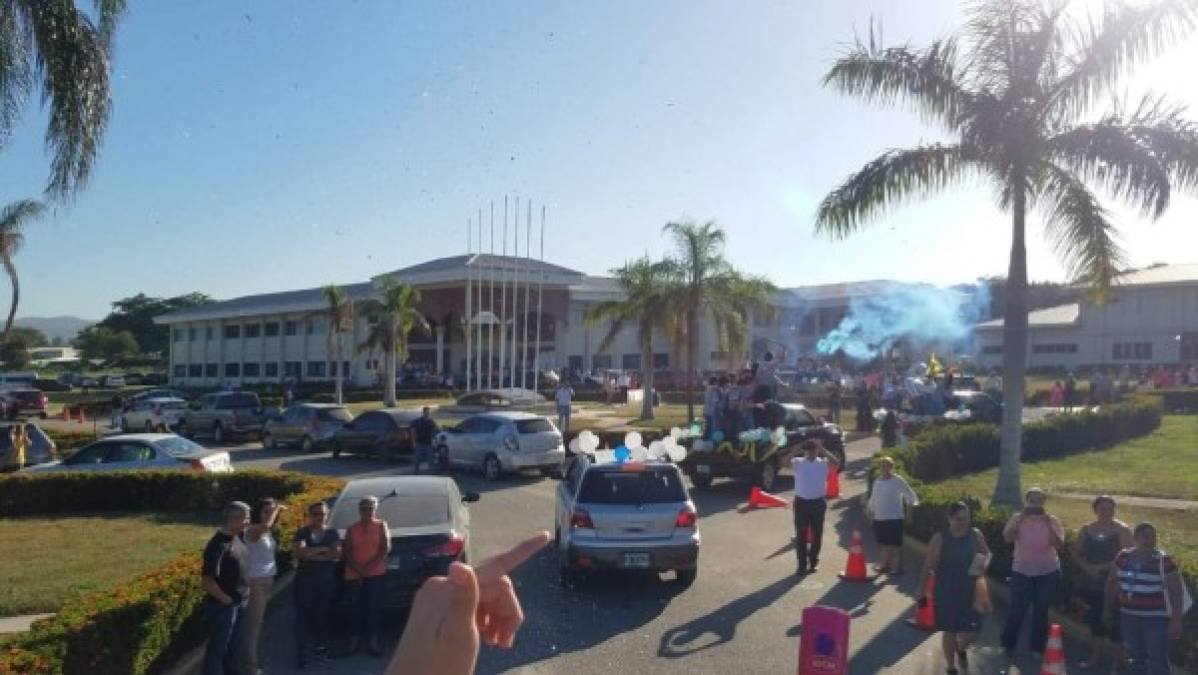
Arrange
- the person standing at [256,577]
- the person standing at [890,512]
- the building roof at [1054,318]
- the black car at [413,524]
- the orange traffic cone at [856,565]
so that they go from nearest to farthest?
the person standing at [256,577] < the black car at [413,524] < the orange traffic cone at [856,565] < the person standing at [890,512] < the building roof at [1054,318]

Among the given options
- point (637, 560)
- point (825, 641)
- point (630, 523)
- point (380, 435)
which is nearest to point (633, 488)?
point (630, 523)

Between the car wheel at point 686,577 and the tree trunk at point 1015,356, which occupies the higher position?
the tree trunk at point 1015,356

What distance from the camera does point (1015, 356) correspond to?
1605cm

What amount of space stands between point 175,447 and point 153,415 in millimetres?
18341

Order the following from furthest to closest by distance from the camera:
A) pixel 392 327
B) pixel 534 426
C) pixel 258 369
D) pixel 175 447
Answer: pixel 258 369 → pixel 392 327 → pixel 534 426 → pixel 175 447

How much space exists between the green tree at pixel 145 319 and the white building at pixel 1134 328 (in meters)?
96.0

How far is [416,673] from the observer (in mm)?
2232

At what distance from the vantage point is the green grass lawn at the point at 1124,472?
20.3m

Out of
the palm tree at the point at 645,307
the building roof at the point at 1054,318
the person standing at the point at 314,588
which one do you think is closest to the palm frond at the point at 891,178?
the person standing at the point at 314,588

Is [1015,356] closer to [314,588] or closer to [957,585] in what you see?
[957,585]

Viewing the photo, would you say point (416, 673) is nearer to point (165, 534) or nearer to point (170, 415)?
point (165, 534)

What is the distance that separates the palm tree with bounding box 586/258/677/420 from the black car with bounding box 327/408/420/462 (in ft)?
38.1

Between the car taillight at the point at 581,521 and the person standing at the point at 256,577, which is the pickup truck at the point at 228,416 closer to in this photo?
the car taillight at the point at 581,521

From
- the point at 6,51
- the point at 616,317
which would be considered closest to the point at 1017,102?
the point at 6,51
